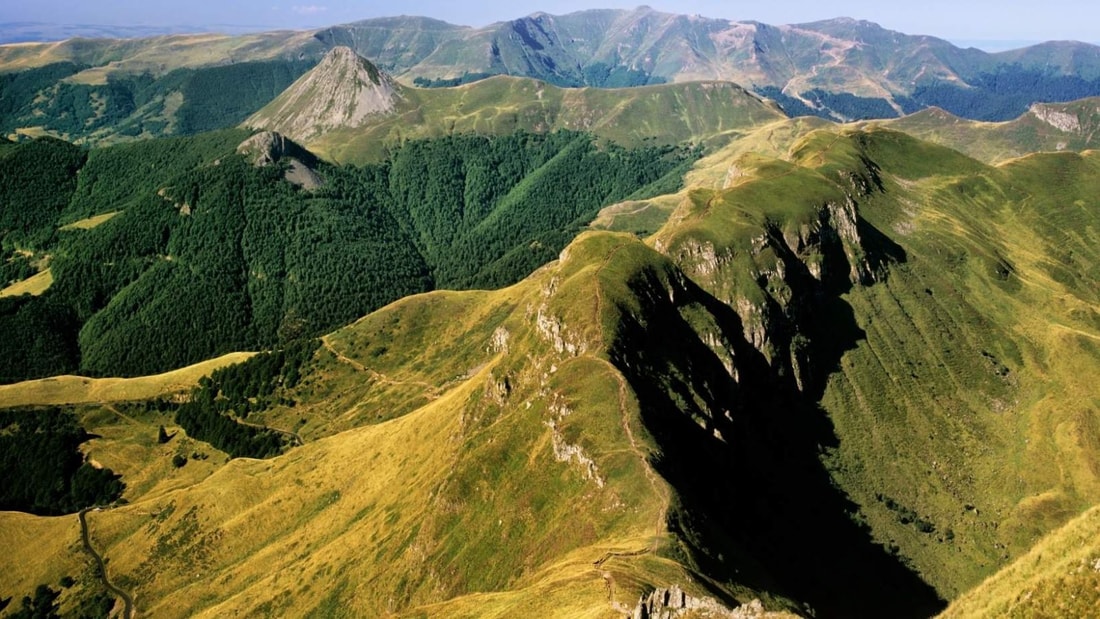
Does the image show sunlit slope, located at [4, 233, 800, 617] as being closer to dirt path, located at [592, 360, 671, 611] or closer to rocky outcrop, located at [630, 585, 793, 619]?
dirt path, located at [592, 360, 671, 611]

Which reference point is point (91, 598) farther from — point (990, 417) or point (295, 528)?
point (990, 417)

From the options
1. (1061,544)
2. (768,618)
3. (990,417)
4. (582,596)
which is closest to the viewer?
(1061,544)

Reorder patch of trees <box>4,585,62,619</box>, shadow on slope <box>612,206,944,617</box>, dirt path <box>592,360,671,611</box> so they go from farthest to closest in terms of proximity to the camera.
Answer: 1. patch of trees <box>4,585,62,619</box>
2. shadow on slope <box>612,206,944,617</box>
3. dirt path <box>592,360,671,611</box>

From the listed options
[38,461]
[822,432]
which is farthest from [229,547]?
[822,432]

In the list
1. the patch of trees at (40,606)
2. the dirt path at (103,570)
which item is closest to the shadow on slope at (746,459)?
the dirt path at (103,570)

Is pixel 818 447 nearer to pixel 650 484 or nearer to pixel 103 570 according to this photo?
pixel 650 484

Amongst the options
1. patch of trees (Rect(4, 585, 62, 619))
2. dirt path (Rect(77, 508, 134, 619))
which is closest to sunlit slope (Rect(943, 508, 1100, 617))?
dirt path (Rect(77, 508, 134, 619))

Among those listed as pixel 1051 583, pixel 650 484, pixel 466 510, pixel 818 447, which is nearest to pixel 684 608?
pixel 650 484

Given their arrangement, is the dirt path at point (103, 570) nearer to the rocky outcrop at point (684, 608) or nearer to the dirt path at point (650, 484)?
the dirt path at point (650, 484)

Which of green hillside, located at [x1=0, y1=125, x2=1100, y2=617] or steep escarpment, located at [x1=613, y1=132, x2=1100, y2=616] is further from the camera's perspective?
steep escarpment, located at [x1=613, y1=132, x2=1100, y2=616]
